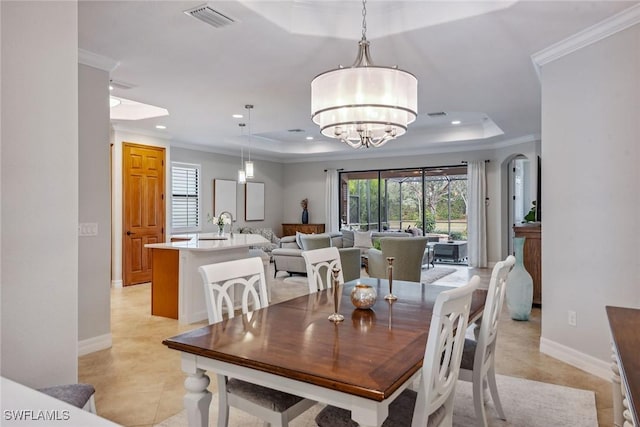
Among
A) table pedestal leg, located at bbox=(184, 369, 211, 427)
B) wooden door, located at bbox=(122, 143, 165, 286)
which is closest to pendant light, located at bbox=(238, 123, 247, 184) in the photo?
wooden door, located at bbox=(122, 143, 165, 286)

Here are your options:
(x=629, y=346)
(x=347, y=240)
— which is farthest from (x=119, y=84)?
(x=347, y=240)

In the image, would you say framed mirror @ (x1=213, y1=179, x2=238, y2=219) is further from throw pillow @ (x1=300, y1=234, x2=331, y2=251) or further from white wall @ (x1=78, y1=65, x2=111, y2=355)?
white wall @ (x1=78, y1=65, x2=111, y2=355)

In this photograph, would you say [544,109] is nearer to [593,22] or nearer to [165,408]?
[593,22]

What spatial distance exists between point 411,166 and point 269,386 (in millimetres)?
8170

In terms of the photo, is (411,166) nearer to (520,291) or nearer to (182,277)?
(520,291)

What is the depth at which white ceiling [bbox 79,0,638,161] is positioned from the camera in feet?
9.34

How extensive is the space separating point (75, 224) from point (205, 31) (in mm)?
1878

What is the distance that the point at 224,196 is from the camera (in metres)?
8.78

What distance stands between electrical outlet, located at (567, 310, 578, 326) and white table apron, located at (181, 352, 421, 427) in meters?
2.49

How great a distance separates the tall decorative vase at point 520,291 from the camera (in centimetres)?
448

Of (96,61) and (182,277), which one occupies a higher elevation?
(96,61)

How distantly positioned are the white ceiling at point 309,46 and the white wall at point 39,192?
1131mm

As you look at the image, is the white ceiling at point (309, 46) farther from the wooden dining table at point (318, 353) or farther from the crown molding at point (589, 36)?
the wooden dining table at point (318, 353)

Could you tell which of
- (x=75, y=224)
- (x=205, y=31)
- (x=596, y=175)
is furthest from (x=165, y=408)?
(x=596, y=175)
